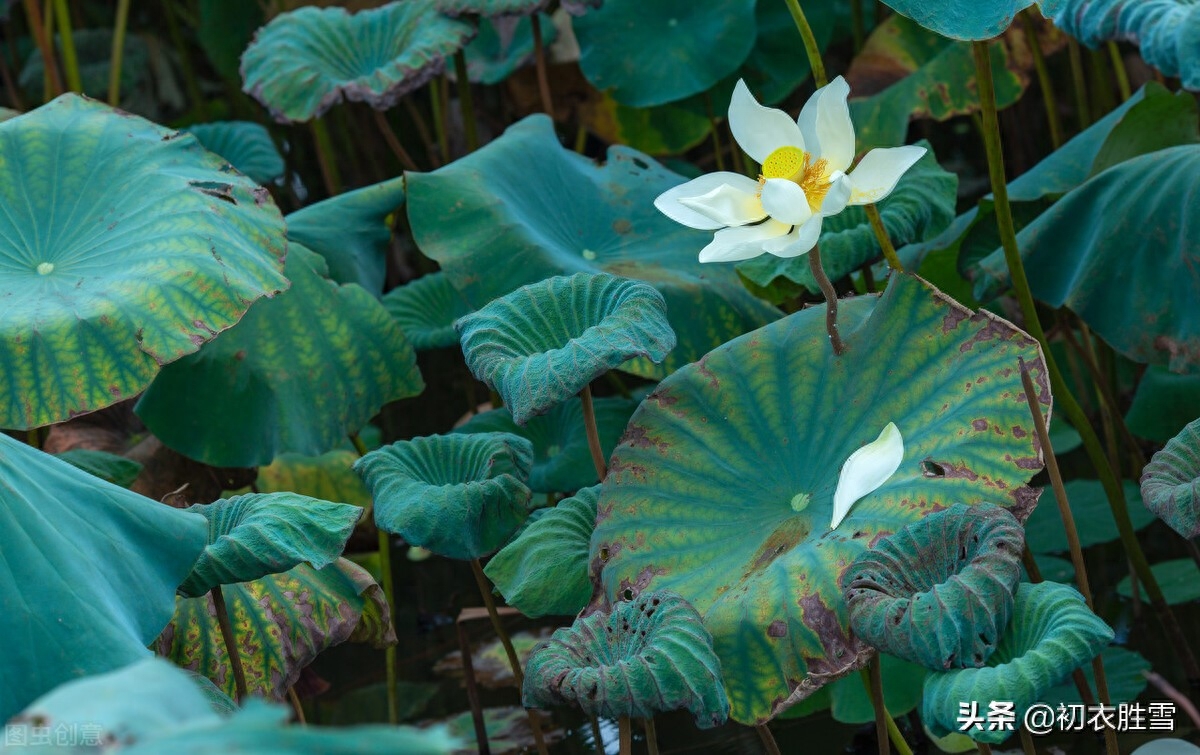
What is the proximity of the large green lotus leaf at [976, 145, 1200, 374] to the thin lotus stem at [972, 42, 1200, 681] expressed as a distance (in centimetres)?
6

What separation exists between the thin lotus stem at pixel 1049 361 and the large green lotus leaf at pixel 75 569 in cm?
72

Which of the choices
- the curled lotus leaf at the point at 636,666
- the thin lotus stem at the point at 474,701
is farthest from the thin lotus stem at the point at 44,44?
the curled lotus leaf at the point at 636,666

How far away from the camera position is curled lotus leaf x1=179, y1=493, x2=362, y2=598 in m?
0.94

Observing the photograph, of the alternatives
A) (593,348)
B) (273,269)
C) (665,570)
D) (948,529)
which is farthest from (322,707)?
(948,529)

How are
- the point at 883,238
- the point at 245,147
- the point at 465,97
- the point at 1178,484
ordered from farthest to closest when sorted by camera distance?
the point at 245,147 < the point at 465,97 < the point at 883,238 < the point at 1178,484

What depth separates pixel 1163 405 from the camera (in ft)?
5.15

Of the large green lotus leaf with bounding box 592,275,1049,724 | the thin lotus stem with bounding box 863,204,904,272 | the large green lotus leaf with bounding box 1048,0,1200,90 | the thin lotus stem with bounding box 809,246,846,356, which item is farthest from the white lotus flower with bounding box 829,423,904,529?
the large green lotus leaf with bounding box 1048,0,1200,90

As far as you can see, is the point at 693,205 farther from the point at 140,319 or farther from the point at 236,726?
A: the point at 236,726

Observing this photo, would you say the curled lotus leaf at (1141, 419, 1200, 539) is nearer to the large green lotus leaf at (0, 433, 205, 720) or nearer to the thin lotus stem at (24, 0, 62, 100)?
the large green lotus leaf at (0, 433, 205, 720)

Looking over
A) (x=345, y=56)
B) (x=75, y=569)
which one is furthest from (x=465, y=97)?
(x=75, y=569)

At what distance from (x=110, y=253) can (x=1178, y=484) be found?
3.27 feet

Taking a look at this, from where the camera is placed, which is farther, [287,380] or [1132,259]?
[287,380]

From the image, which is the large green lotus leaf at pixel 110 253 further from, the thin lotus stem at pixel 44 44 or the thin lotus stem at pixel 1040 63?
the thin lotus stem at pixel 1040 63

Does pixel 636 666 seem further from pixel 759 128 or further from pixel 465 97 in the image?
pixel 465 97
